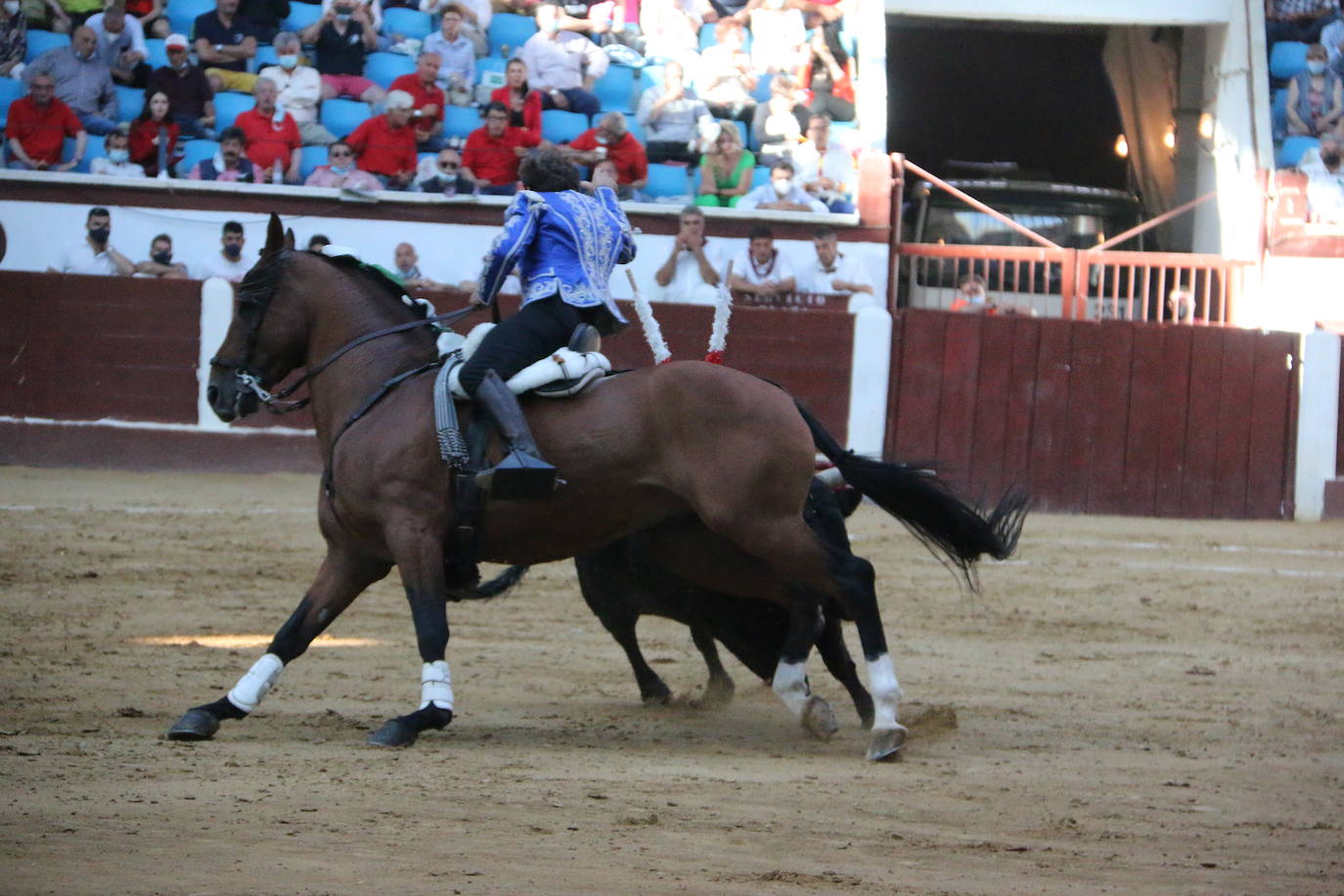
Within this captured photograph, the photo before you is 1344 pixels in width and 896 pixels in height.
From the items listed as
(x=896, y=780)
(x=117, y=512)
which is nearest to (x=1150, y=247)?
(x=117, y=512)

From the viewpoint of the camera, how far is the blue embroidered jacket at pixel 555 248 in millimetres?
5414

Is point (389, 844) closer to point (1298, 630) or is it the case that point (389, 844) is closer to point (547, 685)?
point (547, 685)

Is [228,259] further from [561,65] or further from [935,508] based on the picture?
[935,508]

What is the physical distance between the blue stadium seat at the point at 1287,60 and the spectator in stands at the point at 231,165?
8.58 metres

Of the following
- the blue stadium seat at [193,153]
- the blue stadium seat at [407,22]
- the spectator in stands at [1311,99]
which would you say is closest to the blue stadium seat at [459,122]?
the blue stadium seat at [407,22]

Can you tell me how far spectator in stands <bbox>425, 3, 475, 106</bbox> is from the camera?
1342cm

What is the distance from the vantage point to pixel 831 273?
1277 centimetres

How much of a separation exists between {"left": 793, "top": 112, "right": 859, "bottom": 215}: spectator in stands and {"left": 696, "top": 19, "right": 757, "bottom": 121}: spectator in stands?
578mm

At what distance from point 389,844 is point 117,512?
7.03 meters

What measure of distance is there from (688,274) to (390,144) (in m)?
2.39

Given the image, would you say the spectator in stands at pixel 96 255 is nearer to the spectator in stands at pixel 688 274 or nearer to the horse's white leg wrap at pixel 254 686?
the spectator in stands at pixel 688 274

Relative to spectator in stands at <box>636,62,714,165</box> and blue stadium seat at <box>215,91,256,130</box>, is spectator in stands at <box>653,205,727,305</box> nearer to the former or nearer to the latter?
spectator in stands at <box>636,62,714,165</box>

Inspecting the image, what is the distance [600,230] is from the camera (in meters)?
5.52

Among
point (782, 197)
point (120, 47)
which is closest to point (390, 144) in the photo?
point (120, 47)
